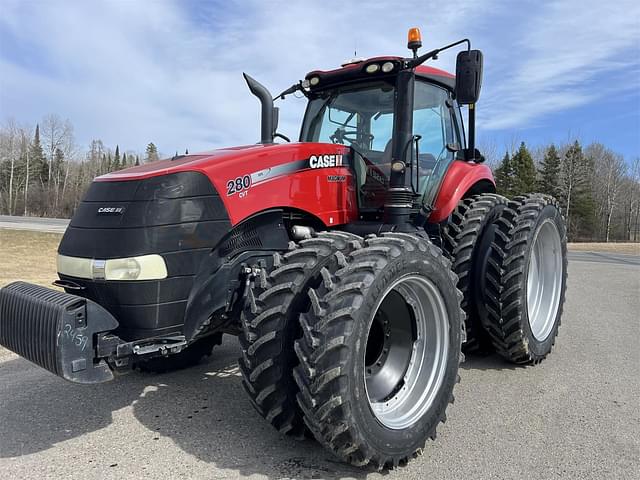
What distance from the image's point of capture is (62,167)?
6569 cm

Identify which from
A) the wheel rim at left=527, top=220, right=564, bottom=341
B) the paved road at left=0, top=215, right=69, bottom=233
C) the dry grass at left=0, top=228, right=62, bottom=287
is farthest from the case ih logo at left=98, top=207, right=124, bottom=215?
the paved road at left=0, top=215, right=69, bottom=233

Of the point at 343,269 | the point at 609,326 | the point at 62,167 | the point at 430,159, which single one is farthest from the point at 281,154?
the point at 62,167

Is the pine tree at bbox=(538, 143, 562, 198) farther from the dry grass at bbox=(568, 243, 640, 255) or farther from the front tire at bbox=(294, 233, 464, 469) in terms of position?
the front tire at bbox=(294, 233, 464, 469)

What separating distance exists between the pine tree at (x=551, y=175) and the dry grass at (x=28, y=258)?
40.6m

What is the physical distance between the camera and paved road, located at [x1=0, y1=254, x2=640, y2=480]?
271 centimetres

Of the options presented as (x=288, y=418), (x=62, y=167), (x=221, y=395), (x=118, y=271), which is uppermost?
(x=62, y=167)

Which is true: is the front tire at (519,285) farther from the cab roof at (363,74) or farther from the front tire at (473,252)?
the cab roof at (363,74)

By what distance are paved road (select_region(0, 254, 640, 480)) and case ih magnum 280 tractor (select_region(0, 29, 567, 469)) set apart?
24 centimetres

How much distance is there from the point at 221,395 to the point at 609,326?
5.06m

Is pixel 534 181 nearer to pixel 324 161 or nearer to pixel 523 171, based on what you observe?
pixel 523 171

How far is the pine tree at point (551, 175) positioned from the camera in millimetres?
44344

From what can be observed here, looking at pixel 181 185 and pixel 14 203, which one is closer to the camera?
pixel 181 185

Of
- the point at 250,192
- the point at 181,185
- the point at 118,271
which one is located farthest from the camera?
the point at 250,192

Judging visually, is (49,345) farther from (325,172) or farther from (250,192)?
(325,172)
